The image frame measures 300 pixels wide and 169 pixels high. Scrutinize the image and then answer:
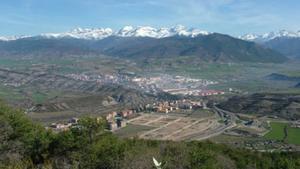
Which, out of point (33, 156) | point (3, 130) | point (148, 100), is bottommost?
point (148, 100)

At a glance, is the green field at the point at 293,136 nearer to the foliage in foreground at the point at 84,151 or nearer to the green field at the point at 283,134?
the green field at the point at 283,134

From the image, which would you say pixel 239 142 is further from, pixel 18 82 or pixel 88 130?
Result: pixel 18 82

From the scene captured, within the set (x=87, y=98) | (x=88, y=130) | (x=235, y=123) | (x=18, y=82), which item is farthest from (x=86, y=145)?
(x=18, y=82)

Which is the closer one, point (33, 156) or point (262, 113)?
point (33, 156)

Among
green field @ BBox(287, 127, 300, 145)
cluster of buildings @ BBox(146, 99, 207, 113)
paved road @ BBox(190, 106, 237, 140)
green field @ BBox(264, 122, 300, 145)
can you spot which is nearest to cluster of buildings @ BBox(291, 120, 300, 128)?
green field @ BBox(264, 122, 300, 145)

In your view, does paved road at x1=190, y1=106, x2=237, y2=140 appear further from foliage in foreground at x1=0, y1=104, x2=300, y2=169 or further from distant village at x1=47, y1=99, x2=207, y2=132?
foliage in foreground at x1=0, y1=104, x2=300, y2=169

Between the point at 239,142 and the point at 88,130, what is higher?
the point at 88,130
